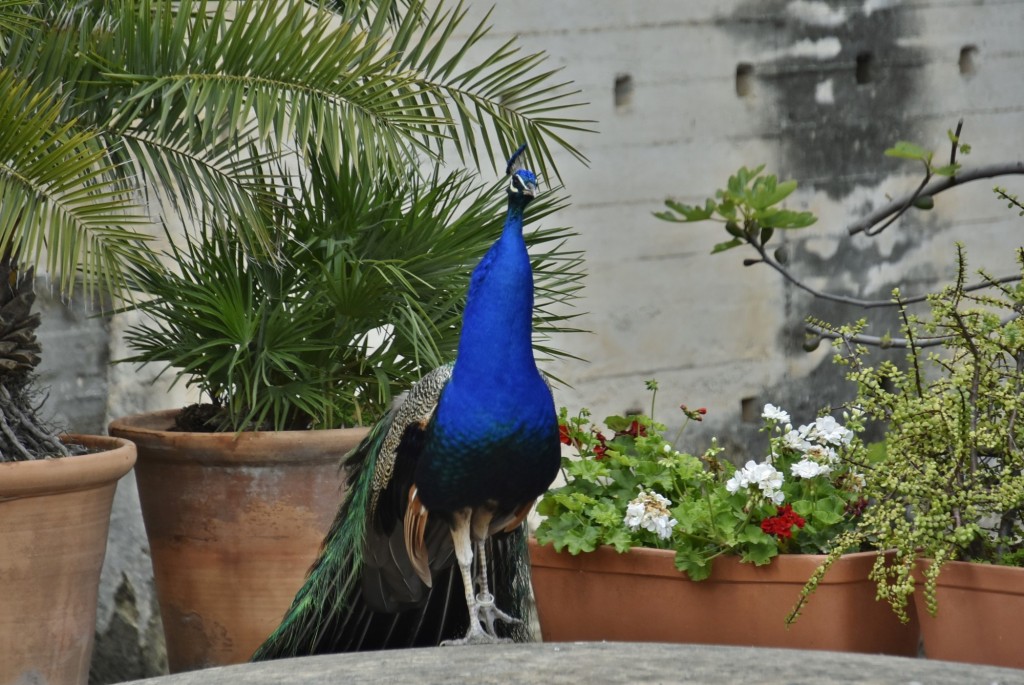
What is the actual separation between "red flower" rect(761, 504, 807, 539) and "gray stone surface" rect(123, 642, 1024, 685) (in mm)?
375

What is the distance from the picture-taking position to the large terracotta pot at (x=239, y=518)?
3.38 m

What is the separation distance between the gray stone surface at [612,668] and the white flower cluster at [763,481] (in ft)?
1.55

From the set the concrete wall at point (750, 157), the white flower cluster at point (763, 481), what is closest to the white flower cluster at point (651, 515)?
the white flower cluster at point (763, 481)

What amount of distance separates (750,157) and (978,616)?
130 inches

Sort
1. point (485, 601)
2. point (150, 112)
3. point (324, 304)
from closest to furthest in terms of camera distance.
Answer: point (485, 601) → point (150, 112) → point (324, 304)

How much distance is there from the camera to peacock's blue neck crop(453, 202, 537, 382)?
267 cm

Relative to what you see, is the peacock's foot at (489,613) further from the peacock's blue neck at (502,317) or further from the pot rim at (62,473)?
the pot rim at (62,473)

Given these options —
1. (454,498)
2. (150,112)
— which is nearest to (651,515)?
(454,498)

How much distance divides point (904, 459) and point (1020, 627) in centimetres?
36

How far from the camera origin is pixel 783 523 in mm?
2611

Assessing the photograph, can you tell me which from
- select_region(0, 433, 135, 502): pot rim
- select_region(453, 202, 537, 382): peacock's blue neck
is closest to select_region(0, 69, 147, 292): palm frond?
select_region(0, 433, 135, 502): pot rim

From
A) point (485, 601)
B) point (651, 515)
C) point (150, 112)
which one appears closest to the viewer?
point (651, 515)

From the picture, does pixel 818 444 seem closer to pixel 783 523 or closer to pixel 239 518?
pixel 783 523

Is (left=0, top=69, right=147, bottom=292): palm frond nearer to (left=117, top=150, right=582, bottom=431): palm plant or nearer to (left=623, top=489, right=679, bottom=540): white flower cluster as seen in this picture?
(left=117, top=150, right=582, bottom=431): palm plant
